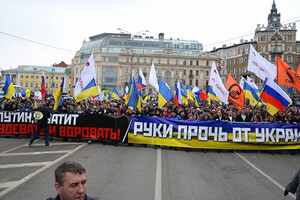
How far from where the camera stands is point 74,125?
1090 centimetres

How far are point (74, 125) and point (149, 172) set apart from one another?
5.54m

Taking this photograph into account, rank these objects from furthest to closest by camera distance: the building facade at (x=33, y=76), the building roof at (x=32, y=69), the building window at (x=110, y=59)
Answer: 1. the building roof at (x=32, y=69)
2. the building facade at (x=33, y=76)
3. the building window at (x=110, y=59)

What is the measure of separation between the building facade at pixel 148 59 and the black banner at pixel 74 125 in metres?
71.5

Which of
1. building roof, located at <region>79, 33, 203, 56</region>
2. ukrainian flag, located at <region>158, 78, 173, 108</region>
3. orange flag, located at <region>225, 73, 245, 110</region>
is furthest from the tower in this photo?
ukrainian flag, located at <region>158, 78, 173, 108</region>

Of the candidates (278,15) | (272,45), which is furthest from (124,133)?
(278,15)

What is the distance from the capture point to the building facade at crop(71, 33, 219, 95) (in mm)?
85562

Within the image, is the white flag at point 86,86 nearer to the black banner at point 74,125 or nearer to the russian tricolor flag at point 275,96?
the black banner at point 74,125

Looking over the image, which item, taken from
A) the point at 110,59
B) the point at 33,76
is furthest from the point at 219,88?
the point at 33,76

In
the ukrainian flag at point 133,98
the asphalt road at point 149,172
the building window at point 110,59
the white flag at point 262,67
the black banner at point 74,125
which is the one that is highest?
the building window at point 110,59

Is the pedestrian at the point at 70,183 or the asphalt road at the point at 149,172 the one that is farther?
the asphalt road at the point at 149,172

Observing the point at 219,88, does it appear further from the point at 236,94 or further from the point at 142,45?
the point at 142,45

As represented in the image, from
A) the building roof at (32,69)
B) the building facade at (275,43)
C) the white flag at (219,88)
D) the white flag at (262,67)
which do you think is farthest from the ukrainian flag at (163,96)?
the building roof at (32,69)

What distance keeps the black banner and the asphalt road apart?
67 centimetres

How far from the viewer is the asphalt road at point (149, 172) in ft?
17.0
